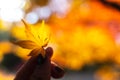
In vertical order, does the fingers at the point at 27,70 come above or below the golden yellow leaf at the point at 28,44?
below

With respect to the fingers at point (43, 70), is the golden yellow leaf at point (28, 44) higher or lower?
higher

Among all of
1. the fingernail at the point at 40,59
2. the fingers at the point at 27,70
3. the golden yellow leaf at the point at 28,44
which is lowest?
the fingers at the point at 27,70

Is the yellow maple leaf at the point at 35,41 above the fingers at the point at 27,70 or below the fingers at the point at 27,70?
above

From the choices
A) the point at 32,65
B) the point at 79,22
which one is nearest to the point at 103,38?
the point at 79,22

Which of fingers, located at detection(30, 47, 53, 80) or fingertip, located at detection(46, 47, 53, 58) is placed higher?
fingertip, located at detection(46, 47, 53, 58)

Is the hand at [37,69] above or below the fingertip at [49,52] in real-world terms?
below

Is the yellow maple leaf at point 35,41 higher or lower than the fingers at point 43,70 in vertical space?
higher

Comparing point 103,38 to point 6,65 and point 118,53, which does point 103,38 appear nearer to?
point 118,53

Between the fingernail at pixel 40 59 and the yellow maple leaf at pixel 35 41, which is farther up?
the yellow maple leaf at pixel 35 41

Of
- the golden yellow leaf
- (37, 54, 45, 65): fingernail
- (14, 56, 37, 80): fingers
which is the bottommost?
(14, 56, 37, 80): fingers

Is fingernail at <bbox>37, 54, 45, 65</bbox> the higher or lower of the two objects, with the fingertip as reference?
lower

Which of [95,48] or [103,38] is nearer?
[103,38]
